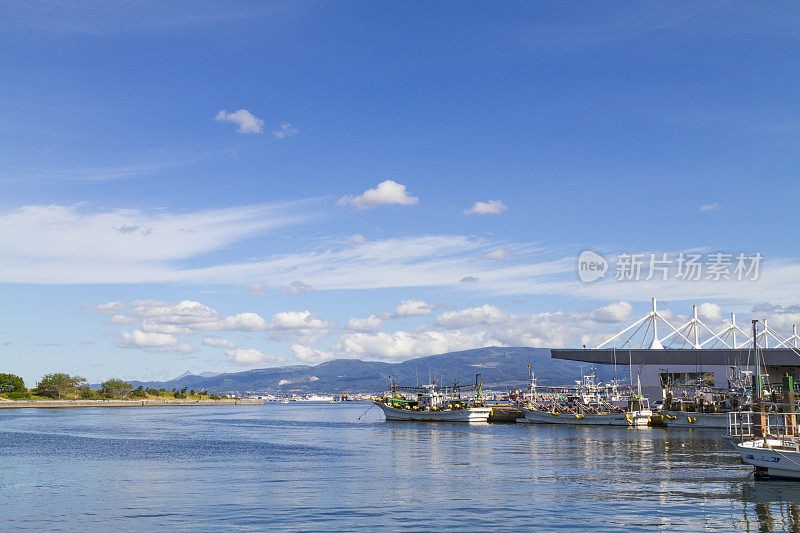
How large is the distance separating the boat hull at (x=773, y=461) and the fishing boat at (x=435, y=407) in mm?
100481

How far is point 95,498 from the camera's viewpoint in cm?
4278

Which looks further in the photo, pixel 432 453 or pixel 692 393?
pixel 692 393

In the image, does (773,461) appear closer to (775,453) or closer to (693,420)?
(775,453)

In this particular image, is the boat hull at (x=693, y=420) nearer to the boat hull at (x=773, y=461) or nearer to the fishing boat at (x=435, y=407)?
the fishing boat at (x=435, y=407)

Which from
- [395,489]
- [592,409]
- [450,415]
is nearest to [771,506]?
[395,489]

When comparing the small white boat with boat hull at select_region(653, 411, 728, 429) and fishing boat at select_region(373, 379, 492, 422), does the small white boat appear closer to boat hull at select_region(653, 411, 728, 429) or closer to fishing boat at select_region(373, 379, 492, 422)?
boat hull at select_region(653, 411, 728, 429)

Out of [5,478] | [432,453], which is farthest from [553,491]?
[5,478]

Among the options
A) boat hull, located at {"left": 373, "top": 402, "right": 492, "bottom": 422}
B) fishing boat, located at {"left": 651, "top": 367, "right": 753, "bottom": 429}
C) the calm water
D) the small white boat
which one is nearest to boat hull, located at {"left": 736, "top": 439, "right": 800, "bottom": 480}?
the small white boat

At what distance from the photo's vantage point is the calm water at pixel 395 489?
112ft

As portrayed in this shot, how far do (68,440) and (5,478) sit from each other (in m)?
47.3

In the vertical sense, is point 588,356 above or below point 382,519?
above

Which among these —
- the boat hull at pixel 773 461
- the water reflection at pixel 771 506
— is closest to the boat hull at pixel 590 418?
the boat hull at pixel 773 461

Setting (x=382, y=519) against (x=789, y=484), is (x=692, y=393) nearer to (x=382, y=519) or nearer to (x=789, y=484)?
(x=789, y=484)

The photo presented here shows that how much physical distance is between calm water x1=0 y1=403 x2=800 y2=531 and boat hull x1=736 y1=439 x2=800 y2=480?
0.88 m
